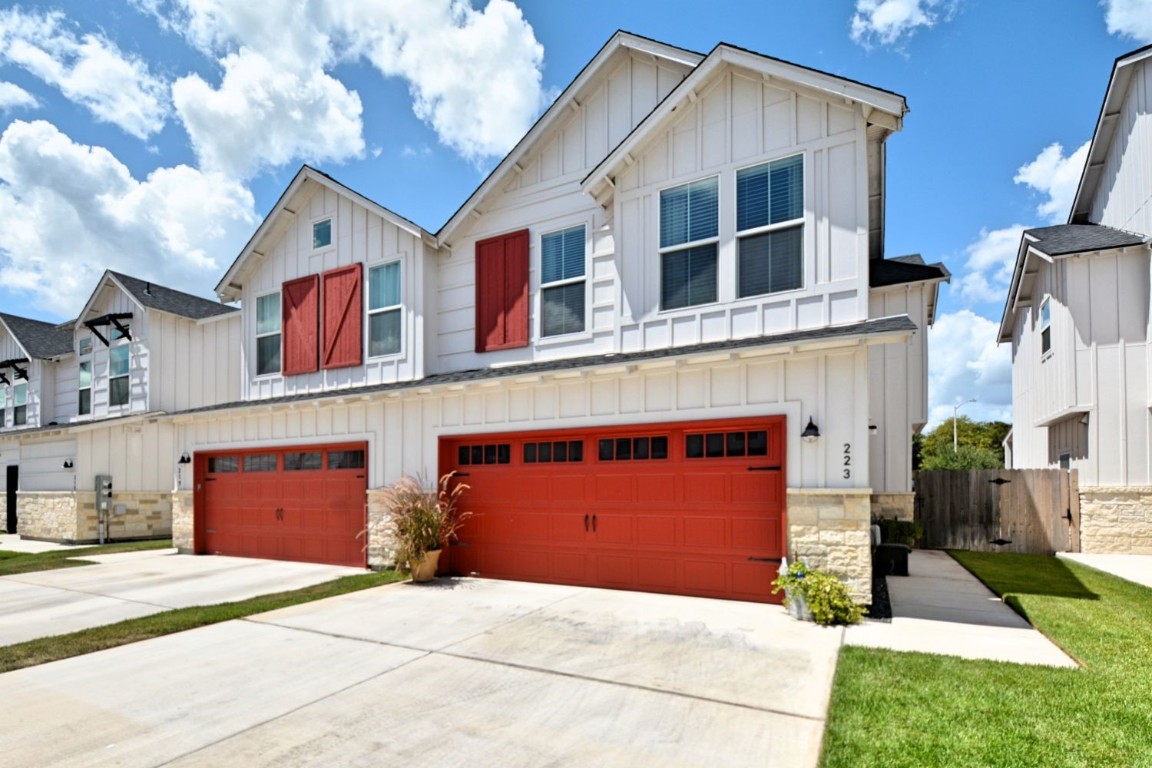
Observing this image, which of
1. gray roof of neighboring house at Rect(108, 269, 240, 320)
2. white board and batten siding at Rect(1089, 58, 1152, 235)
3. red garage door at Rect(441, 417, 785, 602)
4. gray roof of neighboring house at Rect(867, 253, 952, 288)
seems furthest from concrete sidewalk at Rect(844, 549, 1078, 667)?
gray roof of neighboring house at Rect(108, 269, 240, 320)

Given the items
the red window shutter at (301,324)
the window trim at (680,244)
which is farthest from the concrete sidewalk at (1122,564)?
the red window shutter at (301,324)

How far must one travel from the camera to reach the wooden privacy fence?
499 inches

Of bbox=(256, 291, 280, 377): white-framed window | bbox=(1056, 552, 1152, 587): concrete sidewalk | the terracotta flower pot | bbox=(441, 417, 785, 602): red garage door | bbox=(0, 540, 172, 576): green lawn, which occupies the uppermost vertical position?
bbox=(256, 291, 280, 377): white-framed window

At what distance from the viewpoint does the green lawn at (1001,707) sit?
3637 millimetres

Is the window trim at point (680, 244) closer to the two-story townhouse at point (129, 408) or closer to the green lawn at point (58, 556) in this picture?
the two-story townhouse at point (129, 408)

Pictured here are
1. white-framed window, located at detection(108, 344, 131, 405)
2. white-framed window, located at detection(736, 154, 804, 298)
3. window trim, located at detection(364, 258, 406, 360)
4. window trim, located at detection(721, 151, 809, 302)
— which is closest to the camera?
window trim, located at detection(721, 151, 809, 302)

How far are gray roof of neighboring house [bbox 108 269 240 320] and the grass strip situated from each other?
11568mm

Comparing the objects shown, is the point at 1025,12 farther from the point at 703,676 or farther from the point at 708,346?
the point at 703,676

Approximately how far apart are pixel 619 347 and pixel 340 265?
674cm

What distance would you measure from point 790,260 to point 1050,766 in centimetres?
610

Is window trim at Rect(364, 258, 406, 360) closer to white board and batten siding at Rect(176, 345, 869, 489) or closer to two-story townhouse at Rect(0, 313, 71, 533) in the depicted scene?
white board and batten siding at Rect(176, 345, 869, 489)

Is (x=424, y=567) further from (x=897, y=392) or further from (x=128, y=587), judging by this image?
(x=897, y=392)

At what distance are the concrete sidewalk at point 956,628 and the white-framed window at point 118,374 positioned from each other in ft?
62.6

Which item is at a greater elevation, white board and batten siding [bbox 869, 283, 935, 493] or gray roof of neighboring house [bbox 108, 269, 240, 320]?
gray roof of neighboring house [bbox 108, 269, 240, 320]
